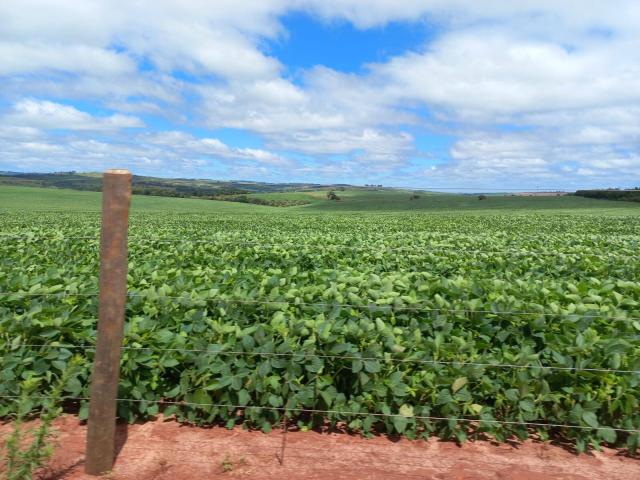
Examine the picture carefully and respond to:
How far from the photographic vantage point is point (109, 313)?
3.04 metres

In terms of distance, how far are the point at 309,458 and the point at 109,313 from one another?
177 centimetres

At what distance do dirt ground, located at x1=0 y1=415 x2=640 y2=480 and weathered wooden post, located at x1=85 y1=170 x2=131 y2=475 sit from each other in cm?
31

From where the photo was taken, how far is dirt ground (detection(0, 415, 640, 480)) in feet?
11.0

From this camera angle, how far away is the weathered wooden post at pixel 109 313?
299cm

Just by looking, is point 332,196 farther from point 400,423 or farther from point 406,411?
point 400,423

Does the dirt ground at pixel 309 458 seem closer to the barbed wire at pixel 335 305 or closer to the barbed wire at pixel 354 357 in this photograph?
the barbed wire at pixel 354 357

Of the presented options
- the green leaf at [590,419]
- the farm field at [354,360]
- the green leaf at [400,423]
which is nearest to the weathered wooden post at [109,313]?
the farm field at [354,360]

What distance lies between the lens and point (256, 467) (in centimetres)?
341

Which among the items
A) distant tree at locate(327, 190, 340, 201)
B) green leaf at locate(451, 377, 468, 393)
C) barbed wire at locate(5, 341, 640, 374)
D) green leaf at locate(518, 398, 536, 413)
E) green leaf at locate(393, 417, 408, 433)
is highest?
distant tree at locate(327, 190, 340, 201)

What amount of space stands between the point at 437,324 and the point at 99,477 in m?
2.96

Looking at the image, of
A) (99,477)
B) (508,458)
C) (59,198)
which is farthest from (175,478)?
(59,198)

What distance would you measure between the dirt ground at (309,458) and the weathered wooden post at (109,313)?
1.00 feet

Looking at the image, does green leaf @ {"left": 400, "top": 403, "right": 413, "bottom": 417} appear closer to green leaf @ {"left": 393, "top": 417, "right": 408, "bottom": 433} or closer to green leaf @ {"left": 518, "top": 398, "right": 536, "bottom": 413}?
green leaf @ {"left": 393, "top": 417, "right": 408, "bottom": 433}

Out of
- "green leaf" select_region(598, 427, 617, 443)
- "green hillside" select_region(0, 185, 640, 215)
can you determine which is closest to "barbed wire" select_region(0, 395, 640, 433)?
"green leaf" select_region(598, 427, 617, 443)
